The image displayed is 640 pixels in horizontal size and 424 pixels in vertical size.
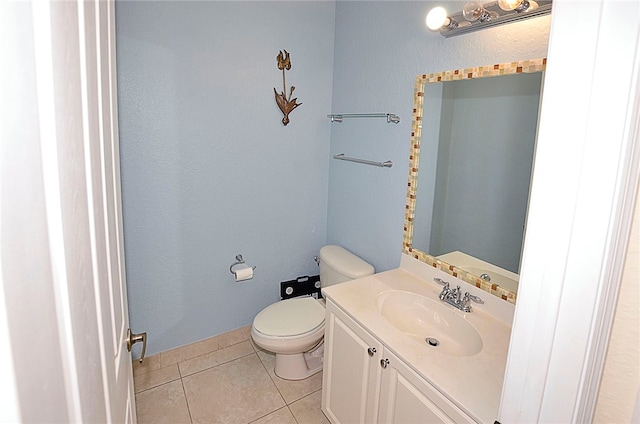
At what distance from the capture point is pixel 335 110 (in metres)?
2.53

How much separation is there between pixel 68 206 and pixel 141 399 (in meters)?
2.09

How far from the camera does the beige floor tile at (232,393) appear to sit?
195cm

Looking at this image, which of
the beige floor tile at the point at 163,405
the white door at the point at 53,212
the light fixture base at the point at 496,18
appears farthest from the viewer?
the beige floor tile at the point at 163,405

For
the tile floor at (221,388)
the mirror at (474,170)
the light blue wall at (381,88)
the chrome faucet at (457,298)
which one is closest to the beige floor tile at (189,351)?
the tile floor at (221,388)

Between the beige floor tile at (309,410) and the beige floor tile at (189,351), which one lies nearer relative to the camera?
the beige floor tile at (309,410)

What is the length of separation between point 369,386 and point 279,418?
0.73m

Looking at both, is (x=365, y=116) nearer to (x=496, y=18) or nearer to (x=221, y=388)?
(x=496, y=18)

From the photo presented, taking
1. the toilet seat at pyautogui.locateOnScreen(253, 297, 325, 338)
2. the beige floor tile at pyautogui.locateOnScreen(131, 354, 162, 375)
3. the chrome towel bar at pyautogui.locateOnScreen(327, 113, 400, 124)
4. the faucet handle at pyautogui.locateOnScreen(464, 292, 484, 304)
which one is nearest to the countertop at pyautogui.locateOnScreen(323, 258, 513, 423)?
Result: the faucet handle at pyautogui.locateOnScreen(464, 292, 484, 304)

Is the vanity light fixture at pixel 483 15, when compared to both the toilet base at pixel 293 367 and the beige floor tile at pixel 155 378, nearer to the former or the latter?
the toilet base at pixel 293 367

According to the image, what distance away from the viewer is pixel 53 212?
1.20 ft

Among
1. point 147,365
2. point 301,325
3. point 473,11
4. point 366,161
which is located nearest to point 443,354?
point 301,325

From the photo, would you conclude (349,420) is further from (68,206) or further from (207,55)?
(207,55)

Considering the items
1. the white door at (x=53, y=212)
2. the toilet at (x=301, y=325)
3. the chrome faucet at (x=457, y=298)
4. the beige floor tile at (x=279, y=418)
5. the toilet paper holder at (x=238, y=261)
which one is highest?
the white door at (x=53, y=212)

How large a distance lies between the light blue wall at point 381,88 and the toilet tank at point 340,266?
0.08 metres
